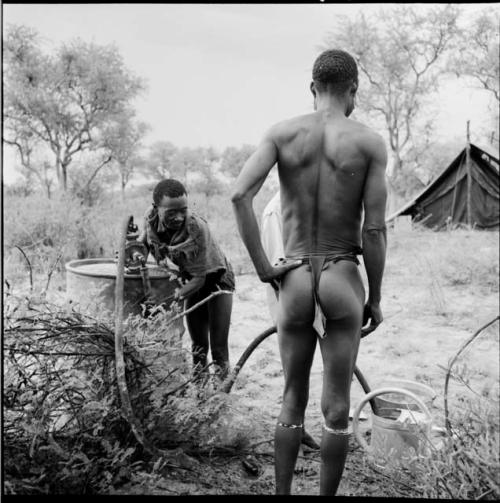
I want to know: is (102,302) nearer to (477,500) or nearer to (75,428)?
(75,428)

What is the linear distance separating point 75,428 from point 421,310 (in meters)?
4.91

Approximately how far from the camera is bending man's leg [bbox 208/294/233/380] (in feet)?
10.3

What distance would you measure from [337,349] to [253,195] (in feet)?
2.14

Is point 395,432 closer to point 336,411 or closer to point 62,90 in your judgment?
point 336,411

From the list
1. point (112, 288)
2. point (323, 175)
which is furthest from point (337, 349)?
point (112, 288)

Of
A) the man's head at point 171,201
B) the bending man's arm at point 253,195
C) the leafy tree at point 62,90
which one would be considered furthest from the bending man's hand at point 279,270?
the leafy tree at point 62,90

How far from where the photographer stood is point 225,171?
4119 centimetres

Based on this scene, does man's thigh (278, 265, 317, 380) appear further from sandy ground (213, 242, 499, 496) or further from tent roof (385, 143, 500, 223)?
tent roof (385, 143, 500, 223)

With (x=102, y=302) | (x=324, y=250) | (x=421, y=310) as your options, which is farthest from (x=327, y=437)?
(x=421, y=310)

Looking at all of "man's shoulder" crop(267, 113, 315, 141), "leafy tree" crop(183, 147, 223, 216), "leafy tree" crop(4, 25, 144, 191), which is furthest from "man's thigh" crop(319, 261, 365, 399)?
"leafy tree" crop(183, 147, 223, 216)

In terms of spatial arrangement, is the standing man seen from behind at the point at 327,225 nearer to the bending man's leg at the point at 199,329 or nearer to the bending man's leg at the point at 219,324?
the bending man's leg at the point at 219,324

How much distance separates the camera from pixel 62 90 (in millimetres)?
18531

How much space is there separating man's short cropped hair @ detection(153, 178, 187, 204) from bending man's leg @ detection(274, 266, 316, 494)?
3.17ft

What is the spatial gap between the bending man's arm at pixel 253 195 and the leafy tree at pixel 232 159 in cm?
3470
